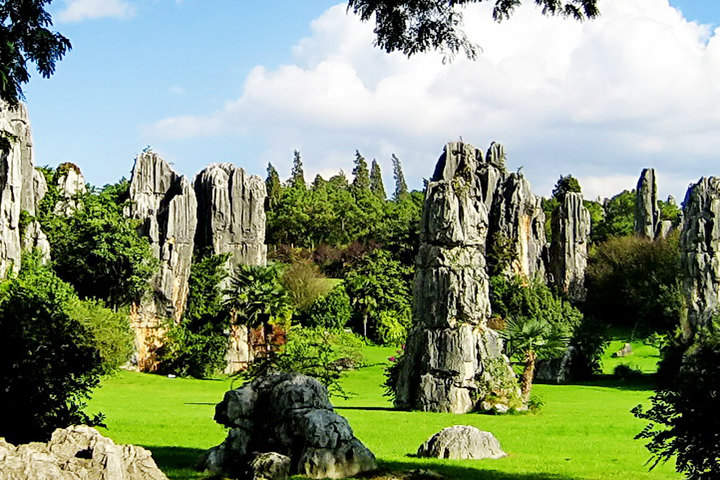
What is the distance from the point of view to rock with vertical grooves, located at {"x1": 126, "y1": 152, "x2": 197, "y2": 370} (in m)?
55.5

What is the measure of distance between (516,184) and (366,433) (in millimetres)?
54367

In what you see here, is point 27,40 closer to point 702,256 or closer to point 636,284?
point 702,256

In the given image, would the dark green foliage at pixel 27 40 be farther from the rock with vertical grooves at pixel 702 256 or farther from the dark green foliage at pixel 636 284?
the dark green foliage at pixel 636 284

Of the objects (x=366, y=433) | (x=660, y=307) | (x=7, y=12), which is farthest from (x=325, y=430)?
(x=660, y=307)

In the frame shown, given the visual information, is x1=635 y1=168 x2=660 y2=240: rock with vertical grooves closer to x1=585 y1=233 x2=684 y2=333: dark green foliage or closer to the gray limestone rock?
x1=585 y1=233 x2=684 y2=333: dark green foliage

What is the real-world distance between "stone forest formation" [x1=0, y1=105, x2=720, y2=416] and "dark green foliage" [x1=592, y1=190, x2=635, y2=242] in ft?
23.9

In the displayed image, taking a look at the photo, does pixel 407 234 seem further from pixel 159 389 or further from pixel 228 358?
pixel 159 389

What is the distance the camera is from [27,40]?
11.5 metres

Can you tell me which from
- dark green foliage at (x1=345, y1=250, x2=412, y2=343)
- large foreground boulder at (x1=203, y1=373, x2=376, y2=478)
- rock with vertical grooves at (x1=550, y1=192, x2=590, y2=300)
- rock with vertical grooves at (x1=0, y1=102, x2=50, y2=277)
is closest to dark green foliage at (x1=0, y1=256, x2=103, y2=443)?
large foreground boulder at (x1=203, y1=373, x2=376, y2=478)

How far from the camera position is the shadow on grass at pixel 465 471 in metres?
15.3

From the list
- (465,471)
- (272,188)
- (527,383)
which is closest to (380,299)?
(527,383)

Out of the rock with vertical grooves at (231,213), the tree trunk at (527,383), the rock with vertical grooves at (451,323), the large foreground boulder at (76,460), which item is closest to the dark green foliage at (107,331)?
the rock with vertical grooves at (451,323)

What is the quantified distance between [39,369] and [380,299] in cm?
4941

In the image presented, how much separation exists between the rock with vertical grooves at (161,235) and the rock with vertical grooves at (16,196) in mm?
7002
